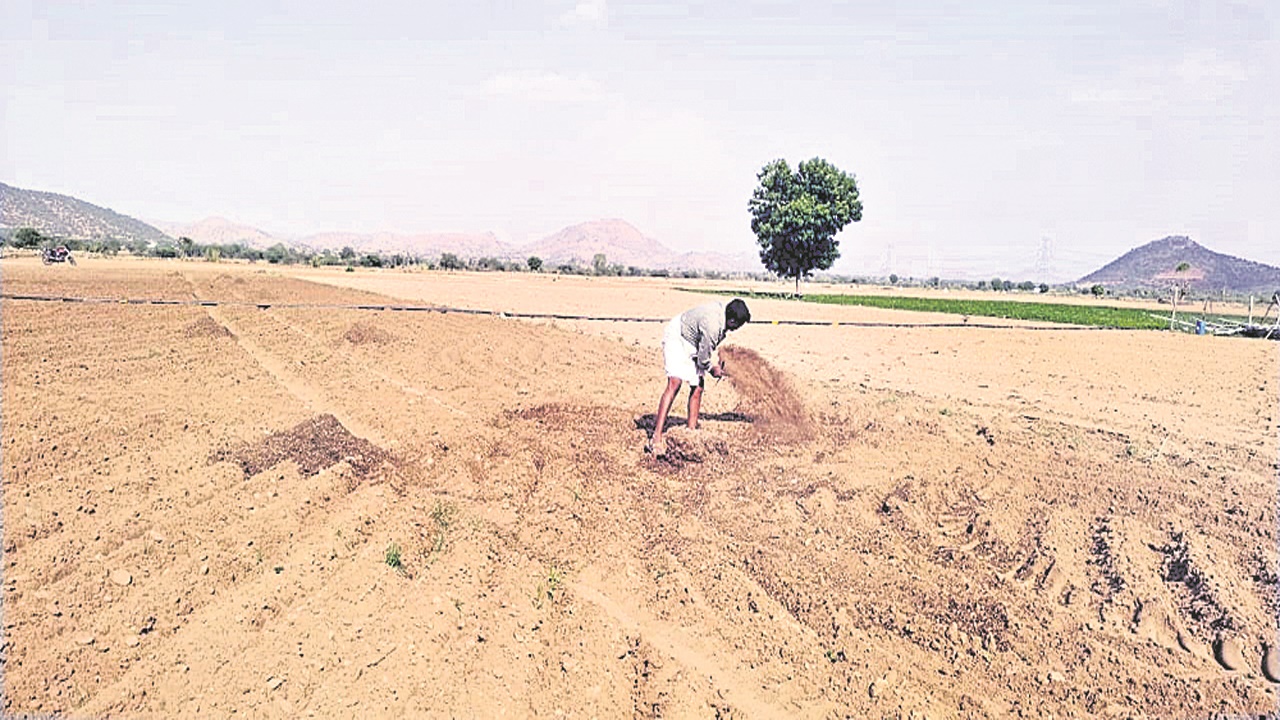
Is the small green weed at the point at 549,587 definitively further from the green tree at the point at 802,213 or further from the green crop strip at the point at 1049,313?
the green tree at the point at 802,213

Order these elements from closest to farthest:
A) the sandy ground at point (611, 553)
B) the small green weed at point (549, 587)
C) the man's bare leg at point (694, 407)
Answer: the sandy ground at point (611, 553) < the small green weed at point (549, 587) < the man's bare leg at point (694, 407)

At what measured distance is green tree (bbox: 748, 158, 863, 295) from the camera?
2025 inches

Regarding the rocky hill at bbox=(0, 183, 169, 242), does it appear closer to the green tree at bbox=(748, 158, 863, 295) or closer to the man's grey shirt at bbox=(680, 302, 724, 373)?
the green tree at bbox=(748, 158, 863, 295)

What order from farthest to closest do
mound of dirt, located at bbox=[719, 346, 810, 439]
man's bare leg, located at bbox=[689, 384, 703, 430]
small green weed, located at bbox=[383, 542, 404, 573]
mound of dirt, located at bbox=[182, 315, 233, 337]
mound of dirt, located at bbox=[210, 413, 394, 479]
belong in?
mound of dirt, located at bbox=[182, 315, 233, 337] < mound of dirt, located at bbox=[719, 346, 810, 439] < man's bare leg, located at bbox=[689, 384, 703, 430] < mound of dirt, located at bbox=[210, 413, 394, 479] < small green weed, located at bbox=[383, 542, 404, 573]

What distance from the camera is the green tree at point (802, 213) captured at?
169 ft

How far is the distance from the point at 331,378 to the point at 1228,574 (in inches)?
420

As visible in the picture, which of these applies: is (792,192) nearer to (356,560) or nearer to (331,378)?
(331,378)

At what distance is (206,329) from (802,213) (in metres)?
40.8

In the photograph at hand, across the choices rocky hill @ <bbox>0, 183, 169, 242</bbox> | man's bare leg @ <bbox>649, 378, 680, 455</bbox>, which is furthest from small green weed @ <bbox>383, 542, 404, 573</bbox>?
rocky hill @ <bbox>0, 183, 169, 242</bbox>

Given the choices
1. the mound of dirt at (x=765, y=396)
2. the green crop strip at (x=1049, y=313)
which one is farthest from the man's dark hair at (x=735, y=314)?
the green crop strip at (x=1049, y=313)

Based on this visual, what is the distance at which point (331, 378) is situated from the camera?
11.8 metres

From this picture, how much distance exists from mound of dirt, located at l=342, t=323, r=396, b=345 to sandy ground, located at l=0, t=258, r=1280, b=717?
385 cm

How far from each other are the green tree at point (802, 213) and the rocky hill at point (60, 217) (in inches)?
3993

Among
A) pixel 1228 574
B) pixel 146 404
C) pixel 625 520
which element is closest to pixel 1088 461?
pixel 1228 574
